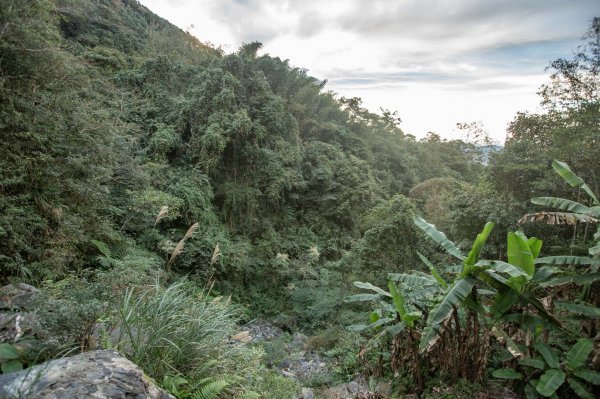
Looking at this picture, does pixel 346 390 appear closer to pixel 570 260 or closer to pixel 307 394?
pixel 307 394

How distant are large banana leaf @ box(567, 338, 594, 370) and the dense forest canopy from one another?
3.16 metres

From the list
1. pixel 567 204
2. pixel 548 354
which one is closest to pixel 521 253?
pixel 548 354

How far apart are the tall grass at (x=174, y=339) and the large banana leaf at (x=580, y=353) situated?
9.55ft

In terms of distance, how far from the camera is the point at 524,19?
5426 millimetres

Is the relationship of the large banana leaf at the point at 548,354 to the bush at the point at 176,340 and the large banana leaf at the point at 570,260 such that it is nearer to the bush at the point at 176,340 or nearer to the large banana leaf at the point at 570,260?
the large banana leaf at the point at 570,260

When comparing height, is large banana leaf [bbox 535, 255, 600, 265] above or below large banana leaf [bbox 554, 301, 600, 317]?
above

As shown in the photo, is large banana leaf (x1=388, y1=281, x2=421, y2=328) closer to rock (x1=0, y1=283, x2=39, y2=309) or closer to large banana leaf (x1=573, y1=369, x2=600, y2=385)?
large banana leaf (x1=573, y1=369, x2=600, y2=385)

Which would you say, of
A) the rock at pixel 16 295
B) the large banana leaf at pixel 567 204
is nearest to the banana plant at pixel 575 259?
the large banana leaf at pixel 567 204

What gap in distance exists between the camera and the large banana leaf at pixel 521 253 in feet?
10.5

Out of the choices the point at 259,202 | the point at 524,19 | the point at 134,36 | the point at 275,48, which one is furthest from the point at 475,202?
the point at 134,36

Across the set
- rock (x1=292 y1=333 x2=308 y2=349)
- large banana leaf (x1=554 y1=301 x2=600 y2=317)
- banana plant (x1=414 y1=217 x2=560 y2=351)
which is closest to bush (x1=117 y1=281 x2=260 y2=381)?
banana plant (x1=414 y1=217 x2=560 y2=351)

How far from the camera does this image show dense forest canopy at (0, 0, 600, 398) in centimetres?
536

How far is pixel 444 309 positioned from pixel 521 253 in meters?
0.95

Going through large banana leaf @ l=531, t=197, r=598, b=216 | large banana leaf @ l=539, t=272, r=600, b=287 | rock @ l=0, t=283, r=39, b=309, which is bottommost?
rock @ l=0, t=283, r=39, b=309
